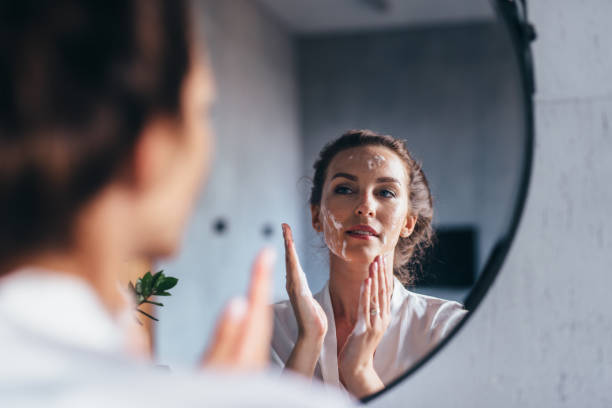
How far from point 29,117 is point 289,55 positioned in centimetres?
30

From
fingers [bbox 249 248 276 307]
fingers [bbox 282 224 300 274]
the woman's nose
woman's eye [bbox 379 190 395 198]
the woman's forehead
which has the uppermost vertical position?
the woman's forehead

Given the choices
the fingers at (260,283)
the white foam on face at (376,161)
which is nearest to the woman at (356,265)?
the white foam on face at (376,161)

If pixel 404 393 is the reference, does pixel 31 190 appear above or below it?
above

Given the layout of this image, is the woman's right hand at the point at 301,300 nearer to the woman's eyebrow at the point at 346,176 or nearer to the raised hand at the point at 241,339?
the woman's eyebrow at the point at 346,176

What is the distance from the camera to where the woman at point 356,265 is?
45 centimetres

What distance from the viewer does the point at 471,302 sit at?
1.57ft

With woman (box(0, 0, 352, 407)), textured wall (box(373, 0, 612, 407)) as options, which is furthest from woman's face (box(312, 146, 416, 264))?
woman (box(0, 0, 352, 407))

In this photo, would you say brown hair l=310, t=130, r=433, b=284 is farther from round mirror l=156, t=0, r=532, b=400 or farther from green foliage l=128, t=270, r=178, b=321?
green foliage l=128, t=270, r=178, b=321

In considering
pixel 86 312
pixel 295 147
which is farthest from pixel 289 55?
pixel 86 312

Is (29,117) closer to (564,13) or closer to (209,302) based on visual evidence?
(209,302)

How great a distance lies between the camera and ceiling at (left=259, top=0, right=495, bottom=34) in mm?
478

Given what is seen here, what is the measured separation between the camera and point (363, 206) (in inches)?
17.7

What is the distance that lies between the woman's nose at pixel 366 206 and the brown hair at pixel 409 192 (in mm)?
33

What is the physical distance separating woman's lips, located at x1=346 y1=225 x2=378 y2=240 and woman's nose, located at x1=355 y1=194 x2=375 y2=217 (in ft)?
0.04
